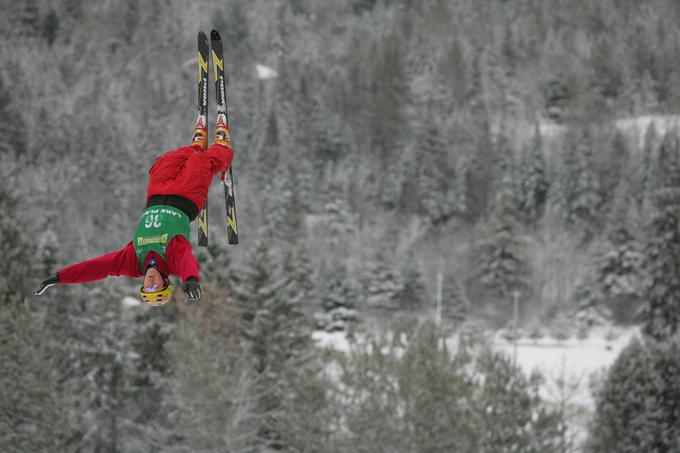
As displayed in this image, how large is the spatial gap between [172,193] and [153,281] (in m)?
0.92

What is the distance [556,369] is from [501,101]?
62.1m

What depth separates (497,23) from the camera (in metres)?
115

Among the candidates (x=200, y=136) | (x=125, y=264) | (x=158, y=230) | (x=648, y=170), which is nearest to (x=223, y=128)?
(x=200, y=136)

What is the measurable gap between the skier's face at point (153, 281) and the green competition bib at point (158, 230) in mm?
185

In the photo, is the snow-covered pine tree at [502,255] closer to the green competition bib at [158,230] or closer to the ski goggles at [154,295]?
the green competition bib at [158,230]

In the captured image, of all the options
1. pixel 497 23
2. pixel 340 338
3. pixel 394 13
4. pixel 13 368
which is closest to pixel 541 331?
pixel 340 338

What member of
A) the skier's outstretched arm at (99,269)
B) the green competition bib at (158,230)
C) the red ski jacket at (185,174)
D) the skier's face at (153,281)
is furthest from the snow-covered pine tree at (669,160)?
the skier's face at (153,281)

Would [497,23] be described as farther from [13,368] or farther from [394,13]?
[13,368]

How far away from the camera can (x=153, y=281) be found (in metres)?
6.56

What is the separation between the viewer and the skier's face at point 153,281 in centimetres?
651

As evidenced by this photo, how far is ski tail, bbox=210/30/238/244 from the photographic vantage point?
792 cm

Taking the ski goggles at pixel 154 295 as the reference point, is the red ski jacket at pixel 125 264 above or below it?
above

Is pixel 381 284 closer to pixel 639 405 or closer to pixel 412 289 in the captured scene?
pixel 412 289

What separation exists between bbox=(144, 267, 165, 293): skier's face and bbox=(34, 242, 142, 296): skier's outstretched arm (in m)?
0.33
